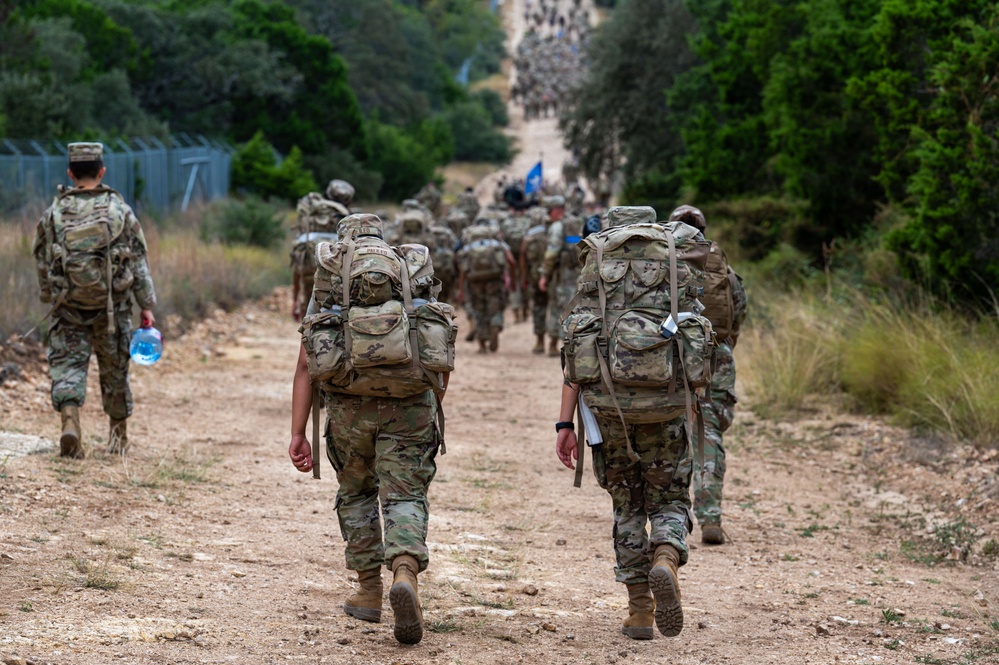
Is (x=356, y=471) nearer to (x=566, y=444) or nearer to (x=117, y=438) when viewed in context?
(x=566, y=444)

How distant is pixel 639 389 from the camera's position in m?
5.23

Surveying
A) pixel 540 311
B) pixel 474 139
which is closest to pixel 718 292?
pixel 540 311

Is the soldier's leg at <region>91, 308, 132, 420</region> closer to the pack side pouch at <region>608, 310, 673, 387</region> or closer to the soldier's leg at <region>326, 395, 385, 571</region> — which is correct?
the soldier's leg at <region>326, 395, 385, 571</region>

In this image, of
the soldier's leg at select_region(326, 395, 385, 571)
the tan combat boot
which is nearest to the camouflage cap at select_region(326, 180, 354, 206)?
the soldier's leg at select_region(326, 395, 385, 571)

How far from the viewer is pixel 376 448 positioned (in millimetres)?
5227

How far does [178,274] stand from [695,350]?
12360 millimetres

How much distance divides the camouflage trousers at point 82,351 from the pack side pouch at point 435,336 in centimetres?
348

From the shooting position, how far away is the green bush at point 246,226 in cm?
2336

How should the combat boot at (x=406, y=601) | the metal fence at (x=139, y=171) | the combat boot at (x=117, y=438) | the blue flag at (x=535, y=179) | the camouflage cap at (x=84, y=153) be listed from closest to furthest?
the combat boot at (x=406, y=601) < the camouflage cap at (x=84, y=153) < the combat boot at (x=117, y=438) < the metal fence at (x=139, y=171) < the blue flag at (x=535, y=179)

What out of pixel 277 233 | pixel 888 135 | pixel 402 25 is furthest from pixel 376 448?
pixel 402 25

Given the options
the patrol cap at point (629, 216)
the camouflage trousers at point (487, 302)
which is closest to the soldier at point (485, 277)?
the camouflage trousers at point (487, 302)

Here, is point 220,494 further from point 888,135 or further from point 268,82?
point 268,82

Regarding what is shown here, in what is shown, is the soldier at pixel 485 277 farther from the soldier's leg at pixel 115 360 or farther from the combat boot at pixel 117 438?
the soldier's leg at pixel 115 360

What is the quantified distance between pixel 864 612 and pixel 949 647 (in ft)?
1.94
